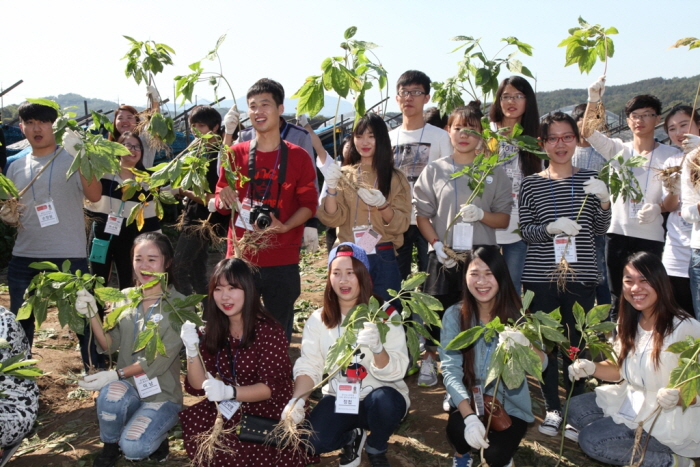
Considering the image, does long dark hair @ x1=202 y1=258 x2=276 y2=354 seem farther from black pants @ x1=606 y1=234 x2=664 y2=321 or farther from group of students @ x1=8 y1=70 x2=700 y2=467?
black pants @ x1=606 y1=234 x2=664 y2=321

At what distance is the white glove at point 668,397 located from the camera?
2582mm

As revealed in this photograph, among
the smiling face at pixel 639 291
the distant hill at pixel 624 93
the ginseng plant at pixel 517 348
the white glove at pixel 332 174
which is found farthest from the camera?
the distant hill at pixel 624 93

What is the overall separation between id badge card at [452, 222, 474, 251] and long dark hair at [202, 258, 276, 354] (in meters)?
1.22

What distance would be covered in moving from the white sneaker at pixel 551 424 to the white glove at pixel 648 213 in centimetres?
136

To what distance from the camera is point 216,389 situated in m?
2.69

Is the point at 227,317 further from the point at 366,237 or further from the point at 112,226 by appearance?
the point at 112,226

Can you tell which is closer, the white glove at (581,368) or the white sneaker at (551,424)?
the white glove at (581,368)

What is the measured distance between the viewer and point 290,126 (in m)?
4.48

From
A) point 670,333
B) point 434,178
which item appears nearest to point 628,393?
point 670,333

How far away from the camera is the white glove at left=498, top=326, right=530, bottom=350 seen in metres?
2.47

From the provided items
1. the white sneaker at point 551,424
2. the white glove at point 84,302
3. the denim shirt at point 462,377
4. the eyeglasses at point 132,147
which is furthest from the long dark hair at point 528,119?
the white glove at point 84,302

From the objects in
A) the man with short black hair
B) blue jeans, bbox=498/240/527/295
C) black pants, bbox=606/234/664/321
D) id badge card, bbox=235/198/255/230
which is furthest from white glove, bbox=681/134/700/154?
id badge card, bbox=235/198/255/230

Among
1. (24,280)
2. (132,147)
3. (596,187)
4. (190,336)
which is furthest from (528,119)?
(24,280)

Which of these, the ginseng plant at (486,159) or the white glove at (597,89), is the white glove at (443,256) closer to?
the ginseng plant at (486,159)
